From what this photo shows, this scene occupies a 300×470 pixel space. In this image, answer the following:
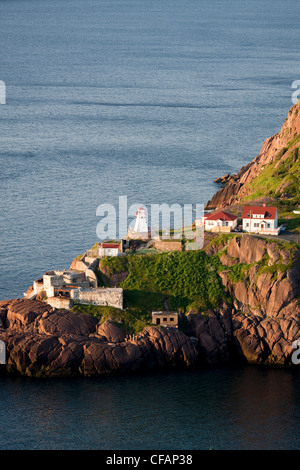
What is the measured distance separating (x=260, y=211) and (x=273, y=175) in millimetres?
19275

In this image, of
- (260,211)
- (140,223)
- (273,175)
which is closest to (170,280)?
(140,223)

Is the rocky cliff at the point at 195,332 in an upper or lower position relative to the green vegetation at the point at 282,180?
lower

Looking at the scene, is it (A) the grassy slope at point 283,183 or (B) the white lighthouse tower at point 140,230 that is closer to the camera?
(B) the white lighthouse tower at point 140,230

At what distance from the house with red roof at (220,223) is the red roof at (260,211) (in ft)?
4.48

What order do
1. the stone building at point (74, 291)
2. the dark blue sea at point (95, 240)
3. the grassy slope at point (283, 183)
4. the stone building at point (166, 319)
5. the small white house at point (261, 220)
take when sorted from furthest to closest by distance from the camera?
the grassy slope at point (283, 183)
the small white house at point (261, 220)
the stone building at point (74, 291)
the stone building at point (166, 319)
the dark blue sea at point (95, 240)

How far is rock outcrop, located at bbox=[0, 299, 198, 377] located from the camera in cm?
9125

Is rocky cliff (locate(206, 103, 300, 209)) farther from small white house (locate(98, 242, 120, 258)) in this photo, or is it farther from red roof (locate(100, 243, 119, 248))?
small white house (locate(98, 242, 120, 258))

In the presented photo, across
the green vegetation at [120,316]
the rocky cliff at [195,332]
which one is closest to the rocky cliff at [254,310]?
the rocky cliff at [195,332]

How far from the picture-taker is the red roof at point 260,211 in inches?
4158

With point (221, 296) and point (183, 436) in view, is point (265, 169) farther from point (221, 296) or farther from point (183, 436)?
point (183, 436)

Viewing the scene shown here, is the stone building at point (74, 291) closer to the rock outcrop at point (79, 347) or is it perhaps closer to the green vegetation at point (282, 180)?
the rock outcrop at point (79, 347)

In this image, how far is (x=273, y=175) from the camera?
4916 inches

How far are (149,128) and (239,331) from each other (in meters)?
98.9
